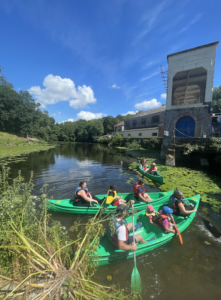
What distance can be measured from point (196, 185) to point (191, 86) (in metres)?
15.3

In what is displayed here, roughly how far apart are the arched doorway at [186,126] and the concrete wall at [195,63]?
1.63 m

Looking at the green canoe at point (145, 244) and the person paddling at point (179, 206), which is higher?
the person paddling at point (179, 206)

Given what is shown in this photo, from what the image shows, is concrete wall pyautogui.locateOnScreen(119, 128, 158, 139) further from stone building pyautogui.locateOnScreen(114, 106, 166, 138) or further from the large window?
the large window

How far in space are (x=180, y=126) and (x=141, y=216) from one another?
49.5ft

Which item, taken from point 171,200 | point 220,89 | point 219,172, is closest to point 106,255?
point 171,200

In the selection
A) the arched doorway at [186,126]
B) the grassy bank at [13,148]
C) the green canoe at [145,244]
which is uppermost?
the arched doorway at [186,126]

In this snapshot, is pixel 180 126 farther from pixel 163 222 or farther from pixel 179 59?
pixel 163 222

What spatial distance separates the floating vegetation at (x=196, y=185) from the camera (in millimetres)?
7563

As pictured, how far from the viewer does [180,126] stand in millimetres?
17141

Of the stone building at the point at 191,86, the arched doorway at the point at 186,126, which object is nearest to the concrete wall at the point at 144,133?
the stone building at the point at 191,86

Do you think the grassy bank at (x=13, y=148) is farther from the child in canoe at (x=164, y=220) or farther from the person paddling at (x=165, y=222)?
the person paddling at (x=165, y=222)

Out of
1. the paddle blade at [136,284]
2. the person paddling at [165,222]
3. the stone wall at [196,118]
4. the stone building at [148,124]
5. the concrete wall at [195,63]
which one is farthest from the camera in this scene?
the stone building at [148,124]

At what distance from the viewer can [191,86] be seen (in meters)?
18.7

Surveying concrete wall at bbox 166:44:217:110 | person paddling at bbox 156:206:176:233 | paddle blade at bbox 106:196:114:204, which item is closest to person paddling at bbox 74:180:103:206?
paddle blade at bbox 106:196:114:204
